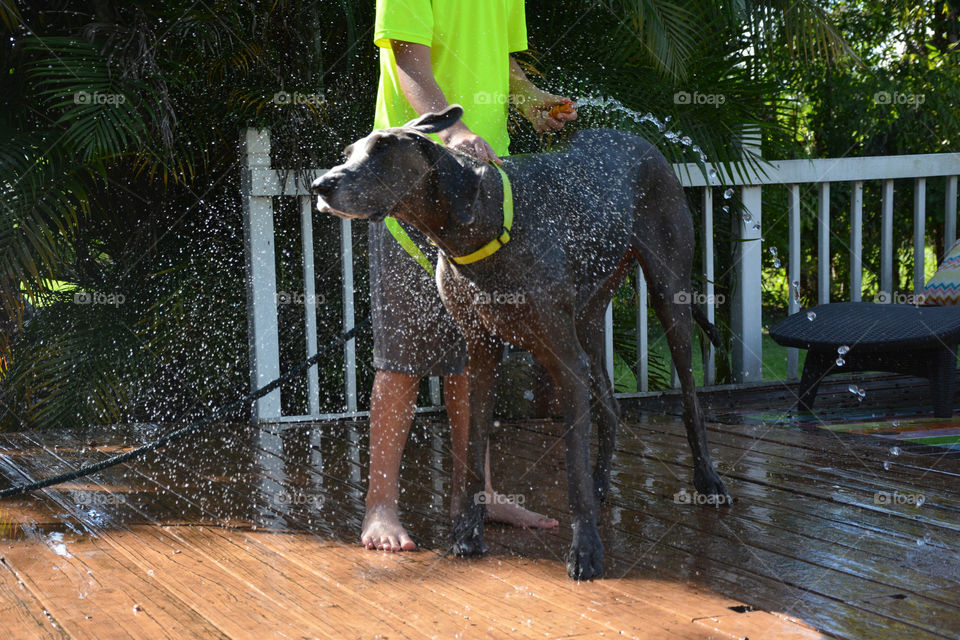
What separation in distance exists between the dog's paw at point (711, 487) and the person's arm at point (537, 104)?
1162 millimetres

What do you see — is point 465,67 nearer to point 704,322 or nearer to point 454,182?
point 454,182

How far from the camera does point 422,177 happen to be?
226cm

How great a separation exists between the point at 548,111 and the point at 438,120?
→ 0.77 m

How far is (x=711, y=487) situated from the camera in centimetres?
308

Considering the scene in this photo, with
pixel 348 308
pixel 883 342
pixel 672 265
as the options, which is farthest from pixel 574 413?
pixel 348 308

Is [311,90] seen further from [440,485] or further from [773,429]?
[773,429]

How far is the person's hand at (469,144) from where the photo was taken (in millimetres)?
2393

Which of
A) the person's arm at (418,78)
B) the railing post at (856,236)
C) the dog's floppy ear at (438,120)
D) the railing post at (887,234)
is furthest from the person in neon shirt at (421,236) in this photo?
the railing post at (887,234)

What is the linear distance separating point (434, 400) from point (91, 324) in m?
1.87

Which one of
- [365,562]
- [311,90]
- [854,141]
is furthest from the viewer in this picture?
[854,141]

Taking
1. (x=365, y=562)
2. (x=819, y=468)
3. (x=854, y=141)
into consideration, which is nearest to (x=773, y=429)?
(x=819, y=468)

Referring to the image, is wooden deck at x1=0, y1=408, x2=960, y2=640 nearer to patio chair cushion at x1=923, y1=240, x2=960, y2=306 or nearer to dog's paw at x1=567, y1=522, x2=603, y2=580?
dog's paw at x1=567, y1=522, x2=603, y2=580

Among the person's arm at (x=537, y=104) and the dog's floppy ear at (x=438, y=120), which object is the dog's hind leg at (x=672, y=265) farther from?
the dog's floppy ear at (x=438, y=120)

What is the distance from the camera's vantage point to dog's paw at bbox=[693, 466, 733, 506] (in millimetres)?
3049
